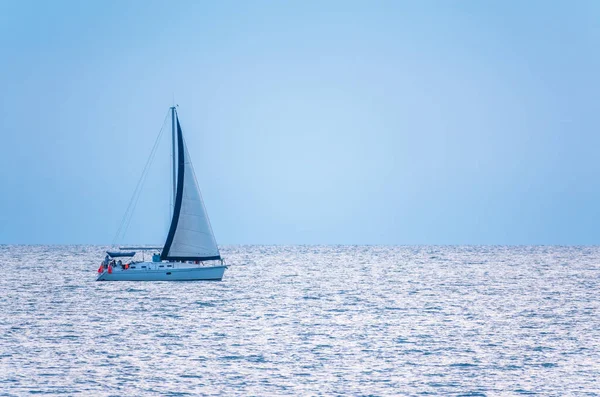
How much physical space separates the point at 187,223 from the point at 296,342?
116 ft

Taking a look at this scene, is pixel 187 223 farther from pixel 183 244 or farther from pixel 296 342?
pixel 296 342

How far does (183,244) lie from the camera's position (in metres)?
80.2

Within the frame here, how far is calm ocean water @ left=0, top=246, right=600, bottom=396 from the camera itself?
35.8 metres

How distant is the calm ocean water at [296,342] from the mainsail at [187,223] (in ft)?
10.8

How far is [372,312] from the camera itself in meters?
63.4

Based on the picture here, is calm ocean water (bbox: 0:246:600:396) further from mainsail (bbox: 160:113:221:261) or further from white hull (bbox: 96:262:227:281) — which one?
mainsail (bbox: 160:113:221:261)

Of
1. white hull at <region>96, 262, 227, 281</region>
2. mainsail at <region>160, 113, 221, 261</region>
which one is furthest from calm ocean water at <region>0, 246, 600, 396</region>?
mainsail at <region>160, 113, 221, 261</region>

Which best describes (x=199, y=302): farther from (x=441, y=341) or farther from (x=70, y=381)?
(x=70, y=381)

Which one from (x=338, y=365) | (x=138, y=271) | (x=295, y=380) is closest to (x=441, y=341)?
(x=338, y=365)

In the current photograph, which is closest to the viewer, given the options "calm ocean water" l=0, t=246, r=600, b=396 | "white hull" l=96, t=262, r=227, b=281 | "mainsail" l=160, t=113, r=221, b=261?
"calm ocean water" l=0, t=246, r=600, b=396

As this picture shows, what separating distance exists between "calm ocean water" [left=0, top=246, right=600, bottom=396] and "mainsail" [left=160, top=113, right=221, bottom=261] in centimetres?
329

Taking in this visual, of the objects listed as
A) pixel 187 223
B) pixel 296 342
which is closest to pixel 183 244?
pixel 187 223

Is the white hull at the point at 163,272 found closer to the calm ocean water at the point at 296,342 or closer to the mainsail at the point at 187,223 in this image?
the mainsail at the point at 187,223

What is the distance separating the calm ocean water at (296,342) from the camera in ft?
117
